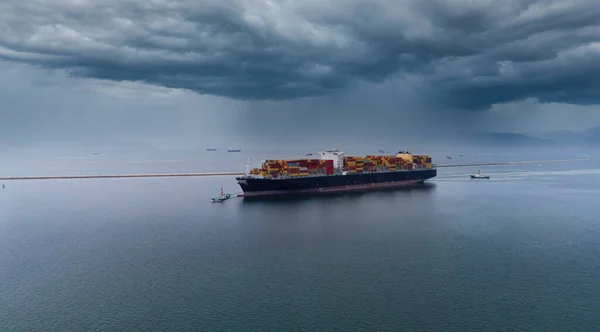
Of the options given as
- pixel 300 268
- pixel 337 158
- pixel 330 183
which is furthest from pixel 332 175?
pixel 300 268

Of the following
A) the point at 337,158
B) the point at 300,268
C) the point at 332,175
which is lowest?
the point at 300,268

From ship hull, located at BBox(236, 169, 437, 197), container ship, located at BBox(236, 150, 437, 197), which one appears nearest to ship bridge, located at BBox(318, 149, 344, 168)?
container ship, located at BBox(236, 150, 437, 197)

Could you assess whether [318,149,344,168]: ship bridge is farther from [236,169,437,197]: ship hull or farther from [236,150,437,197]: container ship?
[236,169,437,197]: ship hull

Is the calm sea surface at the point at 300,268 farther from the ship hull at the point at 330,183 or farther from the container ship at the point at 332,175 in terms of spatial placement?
the container ship at the point at 332,175

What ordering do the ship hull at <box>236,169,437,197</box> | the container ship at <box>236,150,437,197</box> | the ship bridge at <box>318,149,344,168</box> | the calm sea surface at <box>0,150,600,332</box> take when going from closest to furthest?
the calm sea surface at <box>0,150,600,332</box> < the ship hull at <box>236,169,437,197</box> < the container ship at <box>236,150,437,197</box> < the ship bridge at <box>318,149,344,168</box>

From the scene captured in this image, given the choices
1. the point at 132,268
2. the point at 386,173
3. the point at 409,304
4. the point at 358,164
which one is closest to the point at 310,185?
the point at 358,164

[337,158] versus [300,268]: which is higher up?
[337,158]

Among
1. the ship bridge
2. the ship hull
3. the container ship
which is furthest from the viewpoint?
the ship bridge

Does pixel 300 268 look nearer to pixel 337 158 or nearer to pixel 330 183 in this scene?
pixel 330 183

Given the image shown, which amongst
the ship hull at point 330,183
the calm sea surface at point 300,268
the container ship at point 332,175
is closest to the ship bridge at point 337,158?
the container ship at point 332,175
